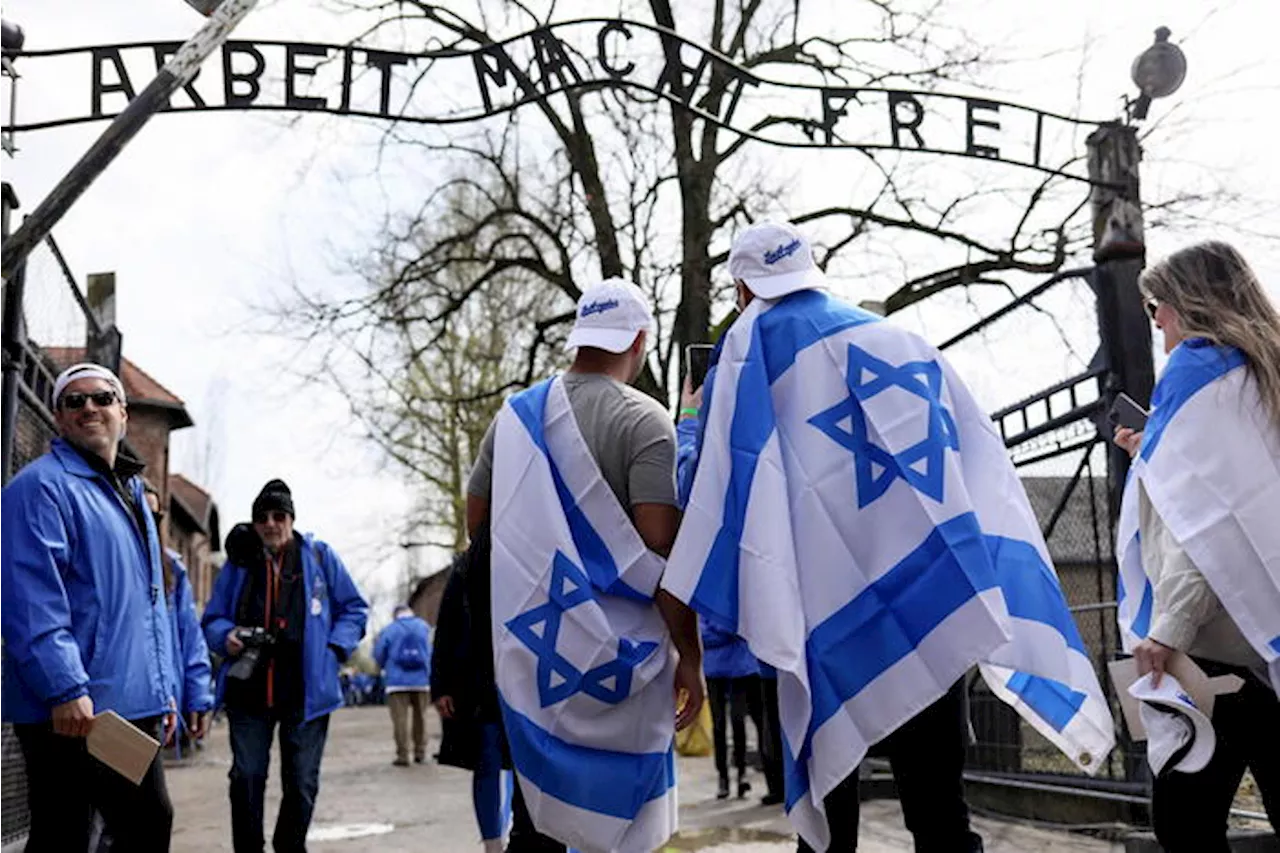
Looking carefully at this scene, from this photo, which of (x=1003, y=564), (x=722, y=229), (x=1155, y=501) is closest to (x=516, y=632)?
(x=1003, y=564)

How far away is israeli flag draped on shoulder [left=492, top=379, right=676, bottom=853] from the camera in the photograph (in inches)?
163

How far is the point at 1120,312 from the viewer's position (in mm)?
7496

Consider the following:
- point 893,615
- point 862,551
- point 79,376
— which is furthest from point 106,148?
point 893,615

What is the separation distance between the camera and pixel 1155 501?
374cm

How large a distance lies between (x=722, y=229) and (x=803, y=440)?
16.2 metres

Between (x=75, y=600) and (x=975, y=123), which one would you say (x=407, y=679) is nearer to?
(x=975, y=123)

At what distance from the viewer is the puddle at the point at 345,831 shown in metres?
9.03

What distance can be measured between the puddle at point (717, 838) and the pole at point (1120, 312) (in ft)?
6.62

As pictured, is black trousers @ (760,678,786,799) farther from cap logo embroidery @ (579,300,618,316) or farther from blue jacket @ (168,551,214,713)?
cap logo embroidery @ (579,300,618,316)

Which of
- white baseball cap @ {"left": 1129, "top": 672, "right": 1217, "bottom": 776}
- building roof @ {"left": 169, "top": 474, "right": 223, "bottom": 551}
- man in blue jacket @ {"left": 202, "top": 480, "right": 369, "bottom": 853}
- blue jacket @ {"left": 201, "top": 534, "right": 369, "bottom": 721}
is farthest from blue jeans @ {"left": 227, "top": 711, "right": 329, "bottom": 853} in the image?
building roof @ {"left": 169, "top": 474, "right": 223, "bottom": 551}

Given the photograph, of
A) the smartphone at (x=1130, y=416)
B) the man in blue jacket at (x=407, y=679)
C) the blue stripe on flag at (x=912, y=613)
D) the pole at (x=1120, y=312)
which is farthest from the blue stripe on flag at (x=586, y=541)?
the man in blue jacket at (x=407, y=679)

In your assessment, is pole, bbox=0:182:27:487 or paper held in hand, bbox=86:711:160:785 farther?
pole, bbox=0:182:27:487

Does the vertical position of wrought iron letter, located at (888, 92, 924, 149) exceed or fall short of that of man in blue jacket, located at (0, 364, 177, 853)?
it exceeds it

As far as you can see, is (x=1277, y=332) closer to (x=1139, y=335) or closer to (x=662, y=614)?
(x=662, y=614)
